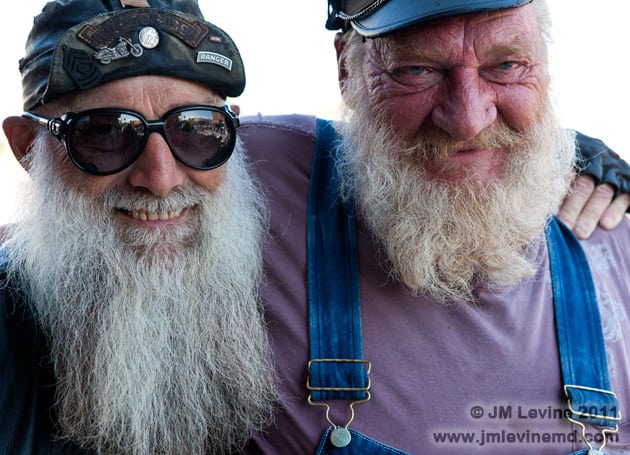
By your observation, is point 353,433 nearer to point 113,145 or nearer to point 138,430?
point 138,430

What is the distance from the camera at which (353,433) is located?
208 centimetres

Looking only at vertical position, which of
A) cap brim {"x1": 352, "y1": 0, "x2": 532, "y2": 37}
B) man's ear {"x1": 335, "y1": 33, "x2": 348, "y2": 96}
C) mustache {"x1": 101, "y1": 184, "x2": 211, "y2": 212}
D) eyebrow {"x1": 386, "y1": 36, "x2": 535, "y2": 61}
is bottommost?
mustache {"x1": 101, "y1": 184, "x2": 211, "y2": 212}

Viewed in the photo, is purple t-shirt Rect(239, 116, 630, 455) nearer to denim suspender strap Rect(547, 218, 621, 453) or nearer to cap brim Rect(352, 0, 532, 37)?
denim suspender strap Rect(547, 218, 621, 453)

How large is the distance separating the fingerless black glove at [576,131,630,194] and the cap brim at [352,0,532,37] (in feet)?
2.62

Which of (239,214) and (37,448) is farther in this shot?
(239,214)

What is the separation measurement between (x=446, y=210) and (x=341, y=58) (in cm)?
71

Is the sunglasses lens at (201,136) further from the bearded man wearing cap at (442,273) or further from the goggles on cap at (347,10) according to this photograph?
the goggles on cap at (347,10)

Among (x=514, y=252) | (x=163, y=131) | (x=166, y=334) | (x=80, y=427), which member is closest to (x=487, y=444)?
(x=514, y=252)

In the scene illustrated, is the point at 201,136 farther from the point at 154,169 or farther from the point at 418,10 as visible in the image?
the point at 418,10

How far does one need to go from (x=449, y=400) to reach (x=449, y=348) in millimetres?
151

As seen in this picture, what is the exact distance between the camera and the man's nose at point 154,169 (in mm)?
1978

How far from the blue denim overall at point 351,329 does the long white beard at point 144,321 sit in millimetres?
189

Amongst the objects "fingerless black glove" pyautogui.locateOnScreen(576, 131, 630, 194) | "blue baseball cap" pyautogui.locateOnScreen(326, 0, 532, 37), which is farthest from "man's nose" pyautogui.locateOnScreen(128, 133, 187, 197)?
"fingerless black glove" pyautogui.locateOnScreen(576, 131, 630, 194)

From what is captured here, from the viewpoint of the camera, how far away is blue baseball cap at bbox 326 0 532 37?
6.66ft
